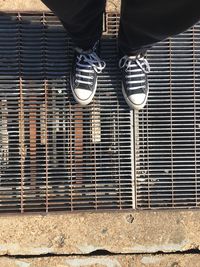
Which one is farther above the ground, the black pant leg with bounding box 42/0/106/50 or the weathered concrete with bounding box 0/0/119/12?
the weathered concrete with bounding box 0/0/119/12

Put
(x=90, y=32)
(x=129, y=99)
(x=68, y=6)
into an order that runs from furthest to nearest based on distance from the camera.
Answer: (x=129, y=99) → (x=90, y=32) → (x=68, y=6)

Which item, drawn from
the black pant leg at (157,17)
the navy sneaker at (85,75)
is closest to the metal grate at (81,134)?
the navy sneaker at (85,75)

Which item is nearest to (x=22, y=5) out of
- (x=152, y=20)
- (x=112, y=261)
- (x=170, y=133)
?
(x=170, y=133)

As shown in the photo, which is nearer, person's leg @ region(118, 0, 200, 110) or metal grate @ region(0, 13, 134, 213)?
person's leg @ region(118, 0, 200, 110)

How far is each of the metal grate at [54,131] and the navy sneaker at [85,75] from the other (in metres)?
0.12

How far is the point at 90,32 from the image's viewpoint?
1.81 m

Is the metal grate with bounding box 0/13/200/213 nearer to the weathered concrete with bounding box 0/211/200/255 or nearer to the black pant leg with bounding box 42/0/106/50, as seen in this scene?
the weathered concrete with bounding box 0/211/200/255

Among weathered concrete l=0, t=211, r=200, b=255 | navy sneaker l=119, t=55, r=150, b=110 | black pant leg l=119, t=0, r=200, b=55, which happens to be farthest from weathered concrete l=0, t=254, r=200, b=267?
black pant leg l=119, t=0, r=200, b=55

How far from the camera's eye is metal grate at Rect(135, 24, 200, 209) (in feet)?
7.95

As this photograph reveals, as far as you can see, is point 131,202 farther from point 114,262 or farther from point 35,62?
point 35,62

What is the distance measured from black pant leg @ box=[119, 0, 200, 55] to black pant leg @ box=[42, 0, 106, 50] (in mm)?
119

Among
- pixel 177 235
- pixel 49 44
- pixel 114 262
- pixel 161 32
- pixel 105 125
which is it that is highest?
pixel 49 44

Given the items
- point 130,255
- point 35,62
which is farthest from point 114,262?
point 35,62

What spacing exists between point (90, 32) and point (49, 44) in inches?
26.1
